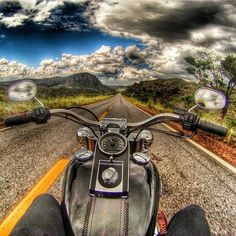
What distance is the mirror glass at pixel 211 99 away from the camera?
1831 millimetres

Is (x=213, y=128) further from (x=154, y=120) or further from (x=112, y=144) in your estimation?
(x=112, y=144)

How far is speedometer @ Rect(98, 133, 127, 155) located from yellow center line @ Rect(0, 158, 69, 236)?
162 centimetres

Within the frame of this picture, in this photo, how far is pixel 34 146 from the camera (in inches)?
219

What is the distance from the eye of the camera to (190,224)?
1388 millimetres

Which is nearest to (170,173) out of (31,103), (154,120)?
(154,120)

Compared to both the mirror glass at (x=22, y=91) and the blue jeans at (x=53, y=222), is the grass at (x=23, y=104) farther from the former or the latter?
the blue jeans at (x=53, y=222)

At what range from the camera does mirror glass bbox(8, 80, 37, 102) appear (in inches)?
76.6

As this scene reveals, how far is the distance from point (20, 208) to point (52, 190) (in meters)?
0.55

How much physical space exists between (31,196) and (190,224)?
91.8 inches

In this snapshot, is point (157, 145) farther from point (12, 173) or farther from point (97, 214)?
point (97, 214)

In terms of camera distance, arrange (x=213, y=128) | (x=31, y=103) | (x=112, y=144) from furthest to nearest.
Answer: (x=31, y=103) < (x=213, y=128) < (x=112, y=144)

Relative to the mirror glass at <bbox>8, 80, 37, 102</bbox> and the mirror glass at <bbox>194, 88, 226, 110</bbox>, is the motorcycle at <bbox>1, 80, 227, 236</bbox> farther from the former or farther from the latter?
the mirror glass at <bbox>8, 80, 37, 102</bbox>

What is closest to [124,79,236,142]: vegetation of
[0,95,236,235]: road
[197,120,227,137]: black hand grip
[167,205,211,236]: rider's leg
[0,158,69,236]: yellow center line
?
[0,95,236,235]: road

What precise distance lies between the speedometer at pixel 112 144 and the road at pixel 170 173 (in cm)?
172
